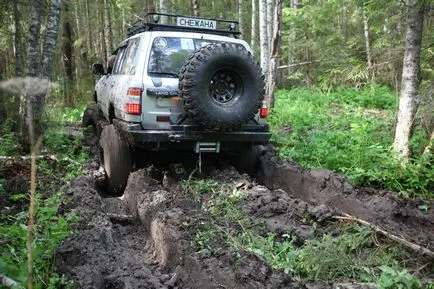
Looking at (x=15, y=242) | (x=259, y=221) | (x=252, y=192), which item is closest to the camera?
(x=15, y=242)

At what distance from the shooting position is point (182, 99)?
19.0 ft

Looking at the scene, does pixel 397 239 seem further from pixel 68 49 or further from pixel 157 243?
pixel 68 49

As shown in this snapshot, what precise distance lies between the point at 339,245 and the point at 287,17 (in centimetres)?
1655

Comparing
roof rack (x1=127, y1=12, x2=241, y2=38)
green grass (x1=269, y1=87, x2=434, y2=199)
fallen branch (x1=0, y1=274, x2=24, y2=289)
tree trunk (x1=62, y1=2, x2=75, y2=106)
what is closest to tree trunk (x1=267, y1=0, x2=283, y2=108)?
green grass (x1=269, y1=87, x2=434, y2=199)

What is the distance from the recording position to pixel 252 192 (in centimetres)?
552

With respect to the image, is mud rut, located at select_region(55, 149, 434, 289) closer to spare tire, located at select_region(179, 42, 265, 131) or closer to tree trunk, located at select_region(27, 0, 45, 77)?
spare tire, located at select_region(179, 42, 265, 131)

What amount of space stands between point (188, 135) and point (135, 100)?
2.75 ft

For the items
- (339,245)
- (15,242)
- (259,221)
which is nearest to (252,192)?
(259,221)

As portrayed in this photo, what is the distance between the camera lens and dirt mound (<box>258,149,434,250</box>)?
4.62 metres

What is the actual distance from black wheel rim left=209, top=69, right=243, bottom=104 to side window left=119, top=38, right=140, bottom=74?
44.3 inches

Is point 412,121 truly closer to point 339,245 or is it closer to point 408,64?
point 408,64

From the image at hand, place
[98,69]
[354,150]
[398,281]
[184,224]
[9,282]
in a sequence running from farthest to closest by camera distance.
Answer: [98,69]
[354,150]
[184,224]
[398,281]
[9,282]

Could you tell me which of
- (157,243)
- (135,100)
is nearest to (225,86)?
(135,100)

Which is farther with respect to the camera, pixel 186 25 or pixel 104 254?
pixel 186 25
